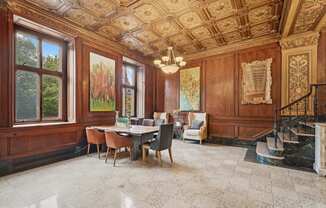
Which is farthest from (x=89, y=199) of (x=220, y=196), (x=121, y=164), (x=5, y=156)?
(x=5, y=156)

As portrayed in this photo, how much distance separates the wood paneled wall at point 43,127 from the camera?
3.21 m

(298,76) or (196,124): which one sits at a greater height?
A: (298,76)

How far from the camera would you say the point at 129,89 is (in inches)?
270

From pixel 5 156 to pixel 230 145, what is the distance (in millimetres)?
5934

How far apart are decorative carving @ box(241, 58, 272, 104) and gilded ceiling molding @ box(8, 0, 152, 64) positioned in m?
4.40

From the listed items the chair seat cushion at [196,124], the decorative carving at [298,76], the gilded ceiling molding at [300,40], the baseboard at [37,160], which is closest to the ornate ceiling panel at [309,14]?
the gilded ceiling molding at [300,40]

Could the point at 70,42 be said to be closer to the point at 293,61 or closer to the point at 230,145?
the point at 230,145

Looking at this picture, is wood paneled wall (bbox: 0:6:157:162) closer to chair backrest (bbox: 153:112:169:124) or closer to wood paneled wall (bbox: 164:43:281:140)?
chair backrest (bbox: 153:112:169:124)

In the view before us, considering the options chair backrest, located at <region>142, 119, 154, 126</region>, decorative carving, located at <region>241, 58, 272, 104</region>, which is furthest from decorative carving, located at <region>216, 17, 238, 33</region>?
chair backrest, located at <region>142, 119, 154, 126</region>

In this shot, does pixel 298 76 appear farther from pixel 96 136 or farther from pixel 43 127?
pixel 43 127

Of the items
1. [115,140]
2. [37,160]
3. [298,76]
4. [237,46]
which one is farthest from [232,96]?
[37,160]

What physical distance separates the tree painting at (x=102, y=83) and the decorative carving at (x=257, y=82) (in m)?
4.38

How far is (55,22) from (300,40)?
253 inches

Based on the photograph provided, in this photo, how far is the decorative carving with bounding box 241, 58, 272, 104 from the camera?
17.3 ft
